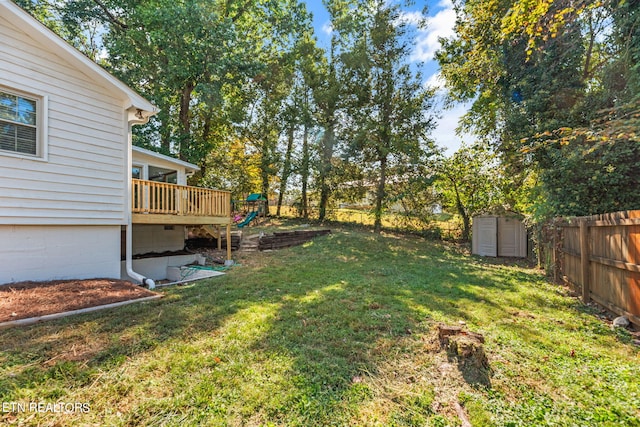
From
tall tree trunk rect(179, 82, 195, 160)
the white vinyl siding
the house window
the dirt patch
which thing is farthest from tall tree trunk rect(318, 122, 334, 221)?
the house window

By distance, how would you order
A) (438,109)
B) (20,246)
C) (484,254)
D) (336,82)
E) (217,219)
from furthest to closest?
(336,82)
(438,109)
(484,254)
(217,219)
(20,246)

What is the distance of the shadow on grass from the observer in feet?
7.18

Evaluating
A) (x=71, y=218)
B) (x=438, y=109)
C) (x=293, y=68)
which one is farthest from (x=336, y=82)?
(x=71, y=218)

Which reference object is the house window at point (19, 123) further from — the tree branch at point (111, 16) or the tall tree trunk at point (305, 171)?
the tall tree trunk at point (305, 171)

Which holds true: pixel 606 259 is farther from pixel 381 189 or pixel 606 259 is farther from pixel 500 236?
pixel 381 189

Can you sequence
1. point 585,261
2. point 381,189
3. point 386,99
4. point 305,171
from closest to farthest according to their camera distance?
point 585,261 → point 386,99 → point 381,189 → point 305,171

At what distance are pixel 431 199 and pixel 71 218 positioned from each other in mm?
13793

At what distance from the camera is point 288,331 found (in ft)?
11.2

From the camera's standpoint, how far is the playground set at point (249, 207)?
16567 mm

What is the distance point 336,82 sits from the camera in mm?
15375

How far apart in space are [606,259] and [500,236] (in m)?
7.27

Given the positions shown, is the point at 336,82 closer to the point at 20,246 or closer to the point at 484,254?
the point at 484,254

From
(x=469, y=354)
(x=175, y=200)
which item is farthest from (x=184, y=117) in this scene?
(x=469, y=354)

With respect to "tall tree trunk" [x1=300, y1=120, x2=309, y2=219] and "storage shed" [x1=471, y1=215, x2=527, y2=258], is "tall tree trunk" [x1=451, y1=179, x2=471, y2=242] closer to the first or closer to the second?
"storage shed" [x1=471, y1=215, x2=527, y2=258]
